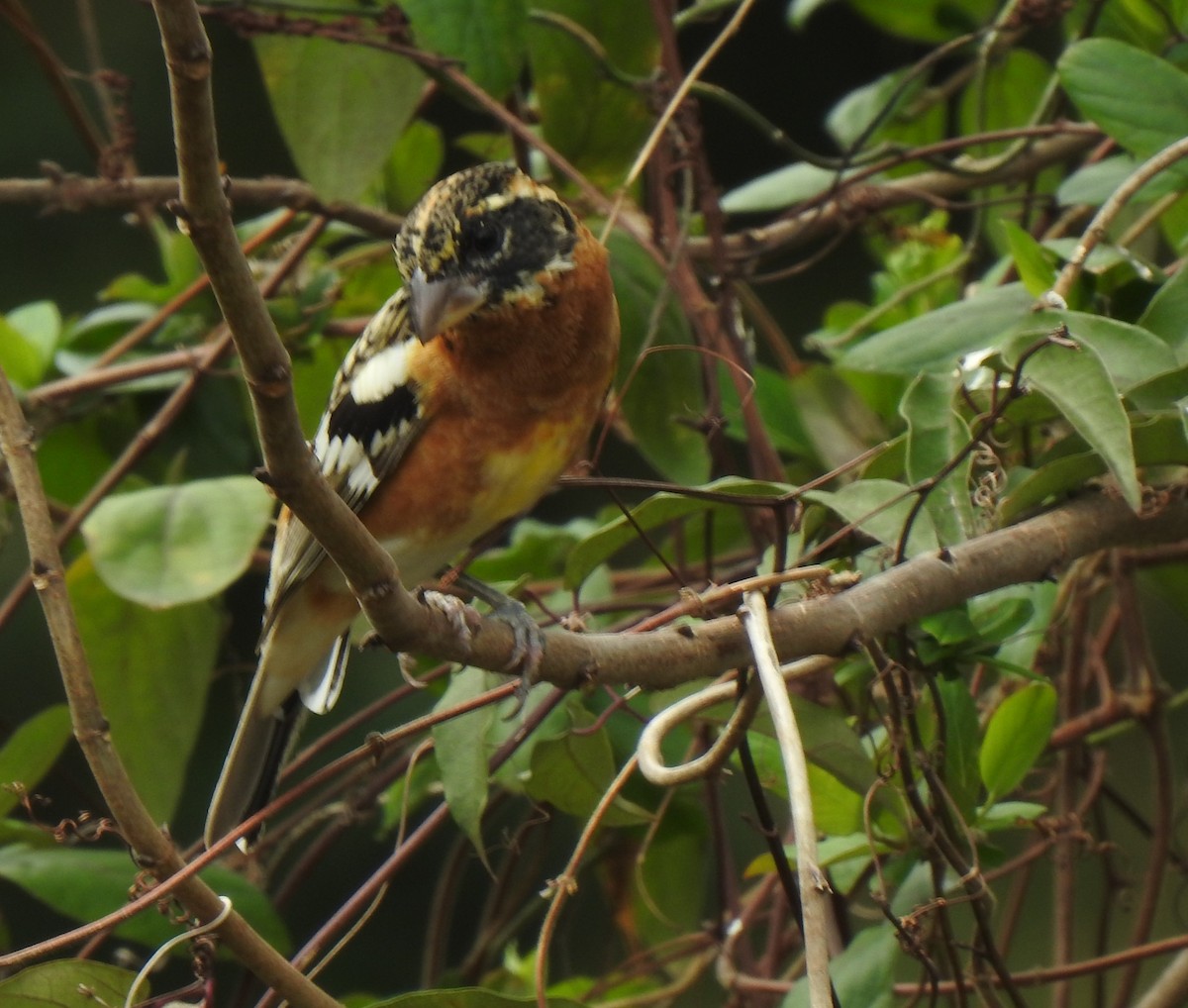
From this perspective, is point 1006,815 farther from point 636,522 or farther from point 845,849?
point 636,522

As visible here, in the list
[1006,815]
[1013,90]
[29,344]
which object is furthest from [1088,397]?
[29,344]

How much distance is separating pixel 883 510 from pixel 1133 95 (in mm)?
635

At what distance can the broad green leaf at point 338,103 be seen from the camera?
226cm

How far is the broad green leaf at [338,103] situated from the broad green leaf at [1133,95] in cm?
102

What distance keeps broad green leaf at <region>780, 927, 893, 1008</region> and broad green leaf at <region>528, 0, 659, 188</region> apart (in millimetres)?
1361

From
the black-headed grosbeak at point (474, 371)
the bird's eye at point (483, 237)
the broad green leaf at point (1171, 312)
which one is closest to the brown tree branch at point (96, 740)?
the black-headed grosbeak at point (474, 371)

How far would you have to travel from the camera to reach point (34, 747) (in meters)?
2.02

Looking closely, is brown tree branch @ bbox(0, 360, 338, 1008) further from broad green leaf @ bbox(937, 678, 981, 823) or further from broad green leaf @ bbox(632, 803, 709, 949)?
broad green leaf @ bbox(632, 803, 709, 949)

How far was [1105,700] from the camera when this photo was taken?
217 centimetres

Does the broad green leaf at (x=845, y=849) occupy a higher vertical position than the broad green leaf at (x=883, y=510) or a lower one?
lower

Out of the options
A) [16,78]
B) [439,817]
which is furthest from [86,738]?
[16,78]

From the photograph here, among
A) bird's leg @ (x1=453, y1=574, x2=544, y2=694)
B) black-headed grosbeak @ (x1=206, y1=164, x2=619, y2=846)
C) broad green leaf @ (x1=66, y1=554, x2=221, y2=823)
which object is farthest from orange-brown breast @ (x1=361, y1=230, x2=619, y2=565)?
broad green leaf @ (x1=66, y1=554, x2=221, y2=823)

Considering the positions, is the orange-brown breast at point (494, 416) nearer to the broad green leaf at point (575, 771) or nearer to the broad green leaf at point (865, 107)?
the broad green leaf at point (575, 771)

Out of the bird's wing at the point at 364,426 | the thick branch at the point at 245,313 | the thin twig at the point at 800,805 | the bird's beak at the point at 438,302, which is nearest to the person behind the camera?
the thick branch at the point at 245,313
